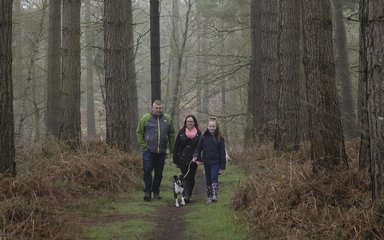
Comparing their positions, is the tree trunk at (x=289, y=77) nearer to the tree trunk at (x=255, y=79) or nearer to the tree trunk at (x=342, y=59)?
the tree trunk at (x=255, y=79)

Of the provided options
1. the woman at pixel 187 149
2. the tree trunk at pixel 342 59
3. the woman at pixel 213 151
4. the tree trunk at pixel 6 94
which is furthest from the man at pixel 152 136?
the tree trunk at pixel 342 59

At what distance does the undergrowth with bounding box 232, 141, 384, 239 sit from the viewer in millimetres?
5828

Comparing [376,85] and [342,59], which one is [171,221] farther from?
[342,59]

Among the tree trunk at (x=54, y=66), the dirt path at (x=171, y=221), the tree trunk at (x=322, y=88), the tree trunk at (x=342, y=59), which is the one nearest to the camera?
the dirt path at (x=171, y=221)

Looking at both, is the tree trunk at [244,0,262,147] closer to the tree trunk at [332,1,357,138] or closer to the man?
the tree trunk at [332,1,357,138]

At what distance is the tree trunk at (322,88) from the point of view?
8.14 m

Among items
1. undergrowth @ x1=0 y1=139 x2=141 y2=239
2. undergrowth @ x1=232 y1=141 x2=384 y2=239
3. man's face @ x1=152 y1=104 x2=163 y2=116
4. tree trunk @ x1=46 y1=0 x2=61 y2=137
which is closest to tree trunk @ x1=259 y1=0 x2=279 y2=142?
undergrowth @ x1=0 y1=139 x2=141 y2=239

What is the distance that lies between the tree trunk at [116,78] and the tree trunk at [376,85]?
926cm

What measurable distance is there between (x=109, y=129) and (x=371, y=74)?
9578 mm

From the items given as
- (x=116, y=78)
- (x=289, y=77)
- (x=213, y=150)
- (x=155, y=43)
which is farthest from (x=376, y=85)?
(x=155, y=43)

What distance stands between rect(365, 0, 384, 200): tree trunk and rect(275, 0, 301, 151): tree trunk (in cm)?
801

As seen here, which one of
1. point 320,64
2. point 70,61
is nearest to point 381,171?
point 320,64

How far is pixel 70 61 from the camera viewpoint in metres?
14.4

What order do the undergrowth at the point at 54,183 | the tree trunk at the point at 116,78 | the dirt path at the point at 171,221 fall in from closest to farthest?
1. the undergrowth at the point at 54,183
2. the dirt path at the point at 171,221
3. the tree trunk at the point at 116,78
